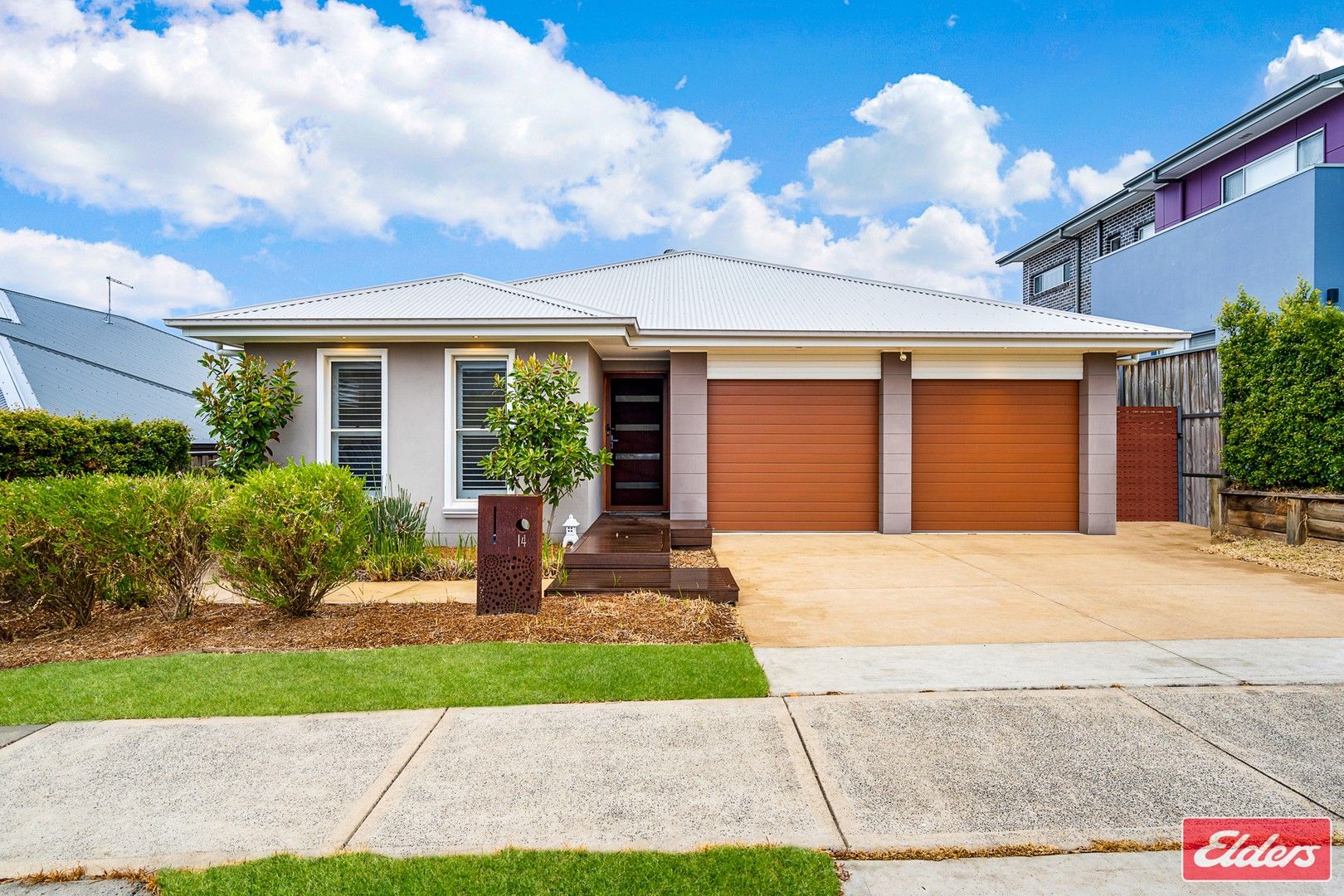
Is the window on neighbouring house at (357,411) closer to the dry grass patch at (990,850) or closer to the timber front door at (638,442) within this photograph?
the timber front door at (638,442)

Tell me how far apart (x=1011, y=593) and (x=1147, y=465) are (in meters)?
7.61

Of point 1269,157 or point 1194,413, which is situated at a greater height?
point 1269,157

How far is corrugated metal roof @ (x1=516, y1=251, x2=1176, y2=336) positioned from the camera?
33.7 ft

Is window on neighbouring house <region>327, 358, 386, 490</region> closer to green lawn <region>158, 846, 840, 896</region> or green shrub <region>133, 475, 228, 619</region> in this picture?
green shrub <region>133, 475, 228, 619</region>

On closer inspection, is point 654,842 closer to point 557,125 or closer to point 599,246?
point 557,125

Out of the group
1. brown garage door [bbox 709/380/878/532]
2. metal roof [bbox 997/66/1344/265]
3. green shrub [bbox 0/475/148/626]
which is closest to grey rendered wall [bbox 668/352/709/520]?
brown garage door [bbox 709/380/878/532]

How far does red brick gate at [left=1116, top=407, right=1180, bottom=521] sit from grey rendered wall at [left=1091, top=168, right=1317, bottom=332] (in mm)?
3307

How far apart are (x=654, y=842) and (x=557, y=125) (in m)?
14.3

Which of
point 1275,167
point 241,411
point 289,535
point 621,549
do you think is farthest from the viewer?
point 1275,167

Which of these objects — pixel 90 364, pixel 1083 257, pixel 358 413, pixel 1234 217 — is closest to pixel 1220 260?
pixel 1234 217

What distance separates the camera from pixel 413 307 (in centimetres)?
903

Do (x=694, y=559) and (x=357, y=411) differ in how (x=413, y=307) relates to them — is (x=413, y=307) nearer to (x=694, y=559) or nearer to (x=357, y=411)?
(x=357, y=411)

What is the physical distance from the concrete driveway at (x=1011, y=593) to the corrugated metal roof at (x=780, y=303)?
3.20m

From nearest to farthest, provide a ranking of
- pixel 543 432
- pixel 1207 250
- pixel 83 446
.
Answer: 1. pixel 543 432
2. pixel 83 446
3. pixel 1207 250
